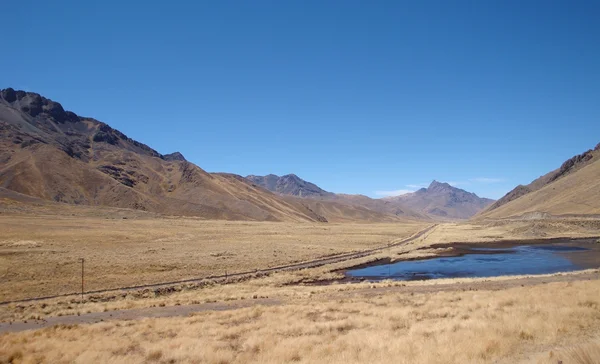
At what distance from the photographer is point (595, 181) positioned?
135750mm

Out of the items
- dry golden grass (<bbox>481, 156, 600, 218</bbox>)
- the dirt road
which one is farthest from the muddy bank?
dry golden grass (<bbox>481, 156, 600, 218</bbox>)

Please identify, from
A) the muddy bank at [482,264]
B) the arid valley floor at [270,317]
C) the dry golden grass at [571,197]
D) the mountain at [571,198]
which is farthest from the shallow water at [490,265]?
the mountain at [571,198]

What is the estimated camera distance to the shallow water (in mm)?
42094

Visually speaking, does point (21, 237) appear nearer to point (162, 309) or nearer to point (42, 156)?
point (162, 309)

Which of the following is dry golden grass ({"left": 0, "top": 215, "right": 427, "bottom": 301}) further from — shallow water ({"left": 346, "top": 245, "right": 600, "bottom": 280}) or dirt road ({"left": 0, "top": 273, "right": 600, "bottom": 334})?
shallow water ({"left": 346, "top": 245, "right": 600, "bottom": 280})

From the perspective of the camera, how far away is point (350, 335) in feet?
48.6

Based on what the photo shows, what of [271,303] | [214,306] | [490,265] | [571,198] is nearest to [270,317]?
[271,303]

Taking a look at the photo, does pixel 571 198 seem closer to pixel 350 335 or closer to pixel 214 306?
pixel 214 306

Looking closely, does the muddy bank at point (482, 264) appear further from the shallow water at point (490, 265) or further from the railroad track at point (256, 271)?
the railroad track at point (256, 271)

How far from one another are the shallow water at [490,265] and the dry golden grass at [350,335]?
20.9 meters

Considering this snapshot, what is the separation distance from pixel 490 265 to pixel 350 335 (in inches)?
1578

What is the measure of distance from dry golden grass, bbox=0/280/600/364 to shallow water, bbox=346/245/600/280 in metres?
20.9

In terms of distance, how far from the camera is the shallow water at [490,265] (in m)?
42.1

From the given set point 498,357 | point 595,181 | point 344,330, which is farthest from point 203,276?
point 595,181
